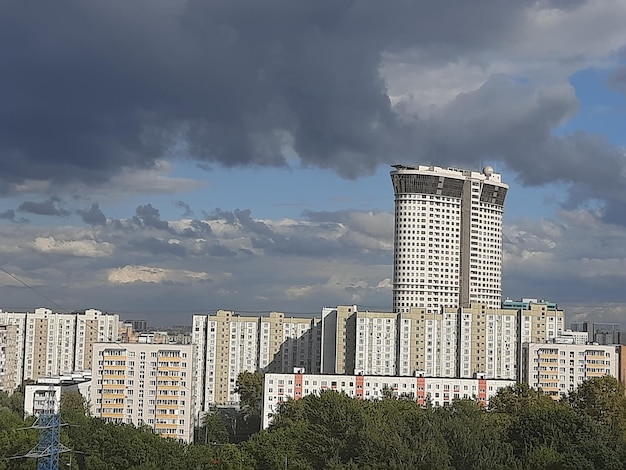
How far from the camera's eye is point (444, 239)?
96812mm

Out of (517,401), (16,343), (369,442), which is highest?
(16,343)

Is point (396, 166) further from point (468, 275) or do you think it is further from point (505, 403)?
point (505, 403)

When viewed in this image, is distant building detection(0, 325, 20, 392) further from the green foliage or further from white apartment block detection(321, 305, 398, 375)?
white apartment block detection(321, 305, 398, 375)

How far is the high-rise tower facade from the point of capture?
93.6m

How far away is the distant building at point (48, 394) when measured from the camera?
1897 inches

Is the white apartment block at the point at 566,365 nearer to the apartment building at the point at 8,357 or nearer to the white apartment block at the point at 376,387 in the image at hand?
the white apartment block at the point at 376,387

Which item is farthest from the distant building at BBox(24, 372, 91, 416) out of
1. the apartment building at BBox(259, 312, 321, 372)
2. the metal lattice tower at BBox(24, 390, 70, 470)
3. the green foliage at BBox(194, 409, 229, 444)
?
the apartment building at BBox(259, 312, 321, 372)

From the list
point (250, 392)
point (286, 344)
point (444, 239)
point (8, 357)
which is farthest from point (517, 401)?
point (444, 239)

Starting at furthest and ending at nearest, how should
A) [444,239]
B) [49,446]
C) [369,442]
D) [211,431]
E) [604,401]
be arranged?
[444,239]
[211,431]
[604,401]
[369,442]
[49,446]

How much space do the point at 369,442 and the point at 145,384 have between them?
20.7 m

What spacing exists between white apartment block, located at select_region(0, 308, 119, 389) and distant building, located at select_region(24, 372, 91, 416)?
76.5ft

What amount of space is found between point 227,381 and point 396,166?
31.5 m

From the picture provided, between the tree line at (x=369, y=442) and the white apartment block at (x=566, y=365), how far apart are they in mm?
15541

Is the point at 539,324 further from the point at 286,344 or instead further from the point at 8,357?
the point at 8,357
